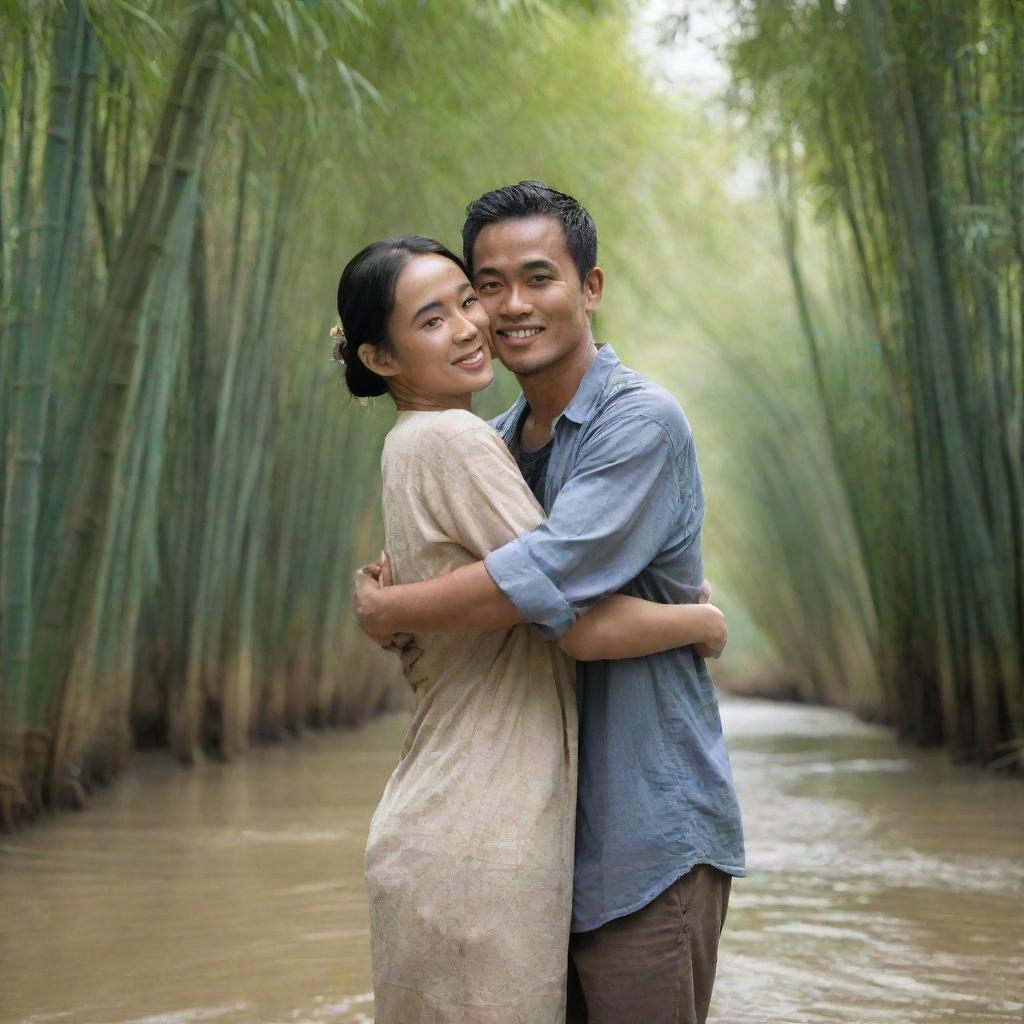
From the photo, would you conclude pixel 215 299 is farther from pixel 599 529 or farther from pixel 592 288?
pixel 599 529

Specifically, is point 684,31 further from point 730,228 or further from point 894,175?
point 730,228

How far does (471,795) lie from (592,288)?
630 millimetres

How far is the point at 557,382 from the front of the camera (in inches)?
69.5

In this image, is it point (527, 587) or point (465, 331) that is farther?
point (465, 331)

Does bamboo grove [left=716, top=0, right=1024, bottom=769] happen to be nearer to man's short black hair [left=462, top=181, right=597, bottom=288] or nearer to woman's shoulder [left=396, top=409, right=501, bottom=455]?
man's short black hair [left=462, top=181, right=597, bottom=288]

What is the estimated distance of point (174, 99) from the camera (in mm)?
4352

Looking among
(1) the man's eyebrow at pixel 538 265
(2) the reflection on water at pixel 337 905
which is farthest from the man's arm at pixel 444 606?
(2) the reflection on water at pixel 337 905

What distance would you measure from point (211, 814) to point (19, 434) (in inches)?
62.1

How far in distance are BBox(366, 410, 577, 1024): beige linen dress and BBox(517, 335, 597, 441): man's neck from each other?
0.59ft

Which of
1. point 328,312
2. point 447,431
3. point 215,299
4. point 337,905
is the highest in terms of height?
point 328,312

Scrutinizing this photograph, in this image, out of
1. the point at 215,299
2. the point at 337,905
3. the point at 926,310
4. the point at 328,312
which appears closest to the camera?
the point at 337,905

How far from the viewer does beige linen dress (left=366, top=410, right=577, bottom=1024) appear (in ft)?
4.90

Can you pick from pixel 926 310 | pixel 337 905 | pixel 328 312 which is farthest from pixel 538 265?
pixel 328 312

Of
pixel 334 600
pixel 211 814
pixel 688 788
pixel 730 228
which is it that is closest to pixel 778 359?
pixel 730 228
